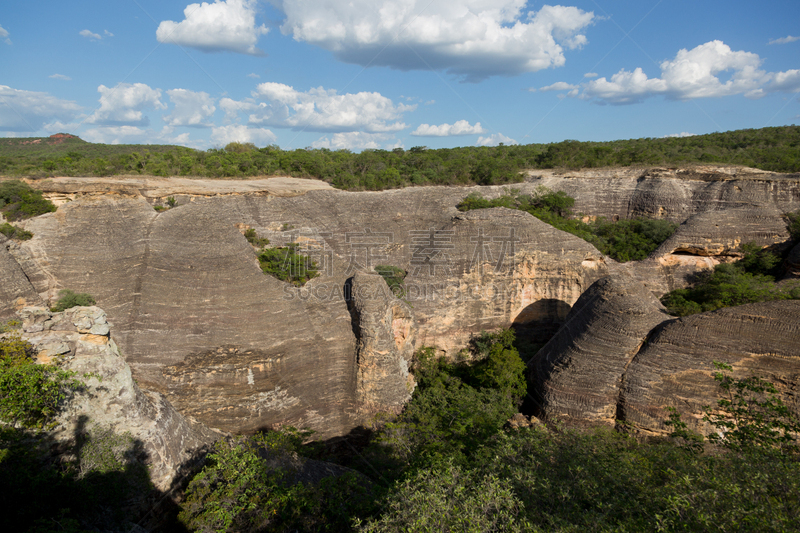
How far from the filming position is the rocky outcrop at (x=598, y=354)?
38.5ft

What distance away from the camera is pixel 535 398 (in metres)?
13.8

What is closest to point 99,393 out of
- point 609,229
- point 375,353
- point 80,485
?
point 80,485

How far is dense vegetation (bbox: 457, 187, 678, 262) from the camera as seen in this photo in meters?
23.1

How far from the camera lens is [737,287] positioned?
1547 centimetres

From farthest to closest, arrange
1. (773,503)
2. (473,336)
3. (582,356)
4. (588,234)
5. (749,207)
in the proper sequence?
(588,234)
(749,207)
(473,336)
(582,356)
(773,503)

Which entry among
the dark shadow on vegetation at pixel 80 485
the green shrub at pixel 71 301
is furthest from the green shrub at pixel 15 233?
the dark shadow on vegetation at pixel 80 485

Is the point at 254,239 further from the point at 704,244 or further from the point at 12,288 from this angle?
the point at 704,244

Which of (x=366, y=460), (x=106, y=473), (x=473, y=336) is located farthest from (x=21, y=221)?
(x=473, y=336)

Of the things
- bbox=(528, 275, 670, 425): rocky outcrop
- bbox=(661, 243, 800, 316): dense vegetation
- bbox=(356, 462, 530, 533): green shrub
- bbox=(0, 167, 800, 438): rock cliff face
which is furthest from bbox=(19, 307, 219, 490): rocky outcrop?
bbox=(661, 243, 800, 316): dense vegetation

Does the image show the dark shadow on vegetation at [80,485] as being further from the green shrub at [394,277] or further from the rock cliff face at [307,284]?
the green shrub at [394,277]

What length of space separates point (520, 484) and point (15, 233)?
55.4 feet

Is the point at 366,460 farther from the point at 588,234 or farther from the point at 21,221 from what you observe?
the point at 588,234

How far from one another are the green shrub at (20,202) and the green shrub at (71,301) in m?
5.26

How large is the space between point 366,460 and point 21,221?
14.7 meters
